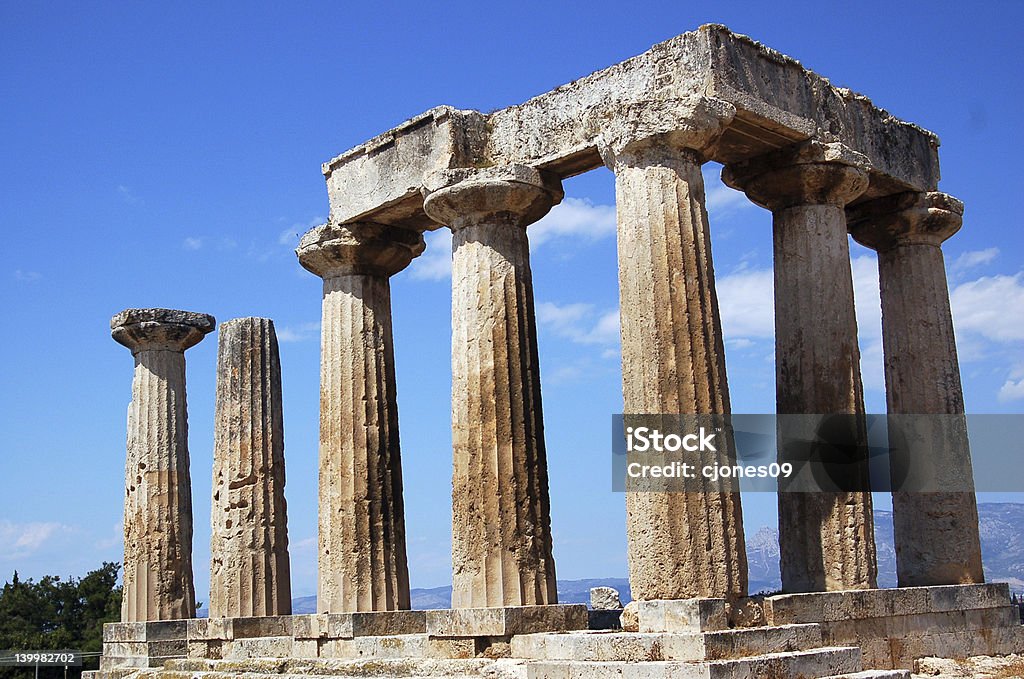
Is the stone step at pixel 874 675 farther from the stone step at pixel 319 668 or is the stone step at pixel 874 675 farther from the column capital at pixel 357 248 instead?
the column capital at pixel 357 248

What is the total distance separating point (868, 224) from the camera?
23.8 m

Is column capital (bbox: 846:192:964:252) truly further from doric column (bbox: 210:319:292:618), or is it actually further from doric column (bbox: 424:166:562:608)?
doric column (bbox: 210:319:292:618)

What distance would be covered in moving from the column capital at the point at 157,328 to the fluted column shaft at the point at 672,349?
1569 centimetres

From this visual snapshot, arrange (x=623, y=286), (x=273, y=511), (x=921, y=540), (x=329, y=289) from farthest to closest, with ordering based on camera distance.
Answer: (x=273, y=511) → (x=329, y=289) → (x=921, y=540) → (x=623, y=286)

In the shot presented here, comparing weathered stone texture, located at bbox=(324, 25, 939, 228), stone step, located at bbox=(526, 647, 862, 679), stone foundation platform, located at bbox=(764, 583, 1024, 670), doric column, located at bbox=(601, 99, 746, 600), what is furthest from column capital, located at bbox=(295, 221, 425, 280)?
stone foundation platform, located at bbox=(764, 583, 1024, 670)

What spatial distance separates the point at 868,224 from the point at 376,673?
1177 centimetres

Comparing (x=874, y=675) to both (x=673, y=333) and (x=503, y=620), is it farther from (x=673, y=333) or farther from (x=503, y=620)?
(x=503, y=620)

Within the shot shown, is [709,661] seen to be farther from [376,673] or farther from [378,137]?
[378,137]

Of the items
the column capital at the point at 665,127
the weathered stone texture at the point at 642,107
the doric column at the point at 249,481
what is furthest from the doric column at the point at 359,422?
the column capital at the point at 665,127

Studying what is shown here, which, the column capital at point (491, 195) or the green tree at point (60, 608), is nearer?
the column capital at point (491, 195)

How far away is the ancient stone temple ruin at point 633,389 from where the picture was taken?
16812 mm

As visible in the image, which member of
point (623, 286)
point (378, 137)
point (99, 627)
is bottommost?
point (99, 627)

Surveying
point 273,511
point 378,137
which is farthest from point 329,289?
point 273,511

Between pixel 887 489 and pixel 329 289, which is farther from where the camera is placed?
pixel 329 289
